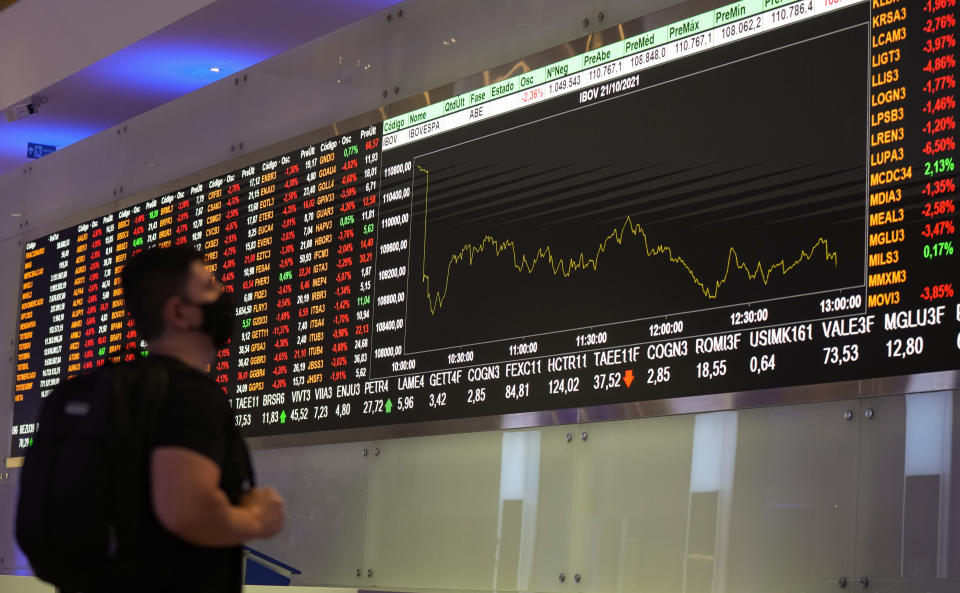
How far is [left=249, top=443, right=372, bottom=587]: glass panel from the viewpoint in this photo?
151 inches

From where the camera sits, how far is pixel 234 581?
1.57 meters

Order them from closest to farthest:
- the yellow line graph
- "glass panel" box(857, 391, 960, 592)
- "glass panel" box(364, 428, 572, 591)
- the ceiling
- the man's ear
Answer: the man's ear < "glass panel" box(857, 391, 960, 592) < the yellow line graph < "glass panel" box(364, 428, 572, 591) < the ceiling

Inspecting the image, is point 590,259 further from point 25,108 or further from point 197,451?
point 25,108

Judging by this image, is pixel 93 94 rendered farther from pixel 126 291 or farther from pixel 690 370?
pixel 126 291

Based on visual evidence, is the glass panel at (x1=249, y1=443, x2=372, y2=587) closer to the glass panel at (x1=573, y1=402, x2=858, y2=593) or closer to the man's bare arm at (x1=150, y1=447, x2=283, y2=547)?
the glass panel at (x1=573, y1=402, x2=858, y2=593)

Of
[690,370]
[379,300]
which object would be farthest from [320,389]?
[690,370]

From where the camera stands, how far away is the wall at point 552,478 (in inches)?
101

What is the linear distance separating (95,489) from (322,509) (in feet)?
8.22

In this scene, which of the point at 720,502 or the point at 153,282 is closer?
the point at 153,282

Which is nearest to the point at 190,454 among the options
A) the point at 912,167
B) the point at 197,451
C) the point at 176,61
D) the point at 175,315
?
the point at 197,451

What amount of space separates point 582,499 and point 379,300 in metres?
0.96

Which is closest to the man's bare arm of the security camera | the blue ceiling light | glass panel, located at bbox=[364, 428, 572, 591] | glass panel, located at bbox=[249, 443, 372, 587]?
glass panel, located at bbox=[364, 428, 572, 591]

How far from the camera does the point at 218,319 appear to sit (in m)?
1.67

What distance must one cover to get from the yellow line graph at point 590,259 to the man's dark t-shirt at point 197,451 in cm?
157
